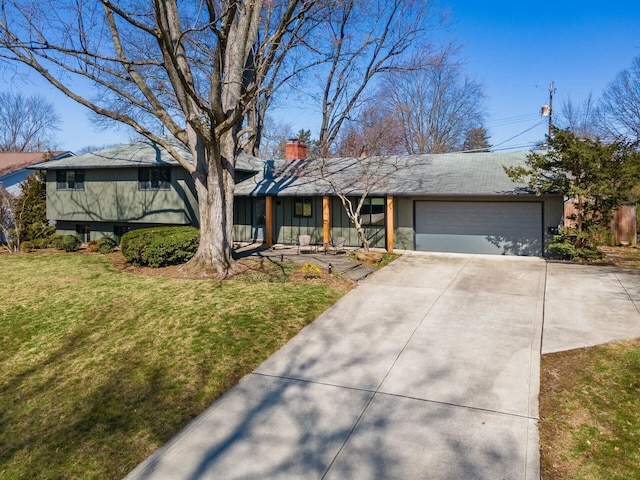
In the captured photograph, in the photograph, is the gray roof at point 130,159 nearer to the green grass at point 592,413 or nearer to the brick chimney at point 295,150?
the brick chimney at point 295,150

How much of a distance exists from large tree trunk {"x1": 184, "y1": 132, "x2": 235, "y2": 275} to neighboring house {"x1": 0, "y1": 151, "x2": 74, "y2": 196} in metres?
13.4

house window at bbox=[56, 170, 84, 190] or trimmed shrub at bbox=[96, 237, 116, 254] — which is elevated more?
house window at bbox=[56, 170, 84, 190]

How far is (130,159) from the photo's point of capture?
18.5 meters

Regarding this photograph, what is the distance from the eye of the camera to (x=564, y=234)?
13938 mm

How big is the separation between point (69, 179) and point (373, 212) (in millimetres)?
13524

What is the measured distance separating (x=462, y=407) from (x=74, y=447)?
4.51 meters

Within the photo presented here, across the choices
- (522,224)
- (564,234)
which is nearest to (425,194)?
(522,224)

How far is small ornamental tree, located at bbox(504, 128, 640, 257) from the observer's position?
12836mm

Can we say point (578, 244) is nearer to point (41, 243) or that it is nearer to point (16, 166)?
point (41, 243)

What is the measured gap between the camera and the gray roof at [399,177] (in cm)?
1545

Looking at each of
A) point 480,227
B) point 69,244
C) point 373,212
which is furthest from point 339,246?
point 69,244

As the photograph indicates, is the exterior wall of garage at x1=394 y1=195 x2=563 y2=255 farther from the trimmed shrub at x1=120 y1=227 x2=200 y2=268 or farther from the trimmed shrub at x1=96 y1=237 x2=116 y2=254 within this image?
the trimmed shrub at x1=96 y1=237 x2=116 y2=254

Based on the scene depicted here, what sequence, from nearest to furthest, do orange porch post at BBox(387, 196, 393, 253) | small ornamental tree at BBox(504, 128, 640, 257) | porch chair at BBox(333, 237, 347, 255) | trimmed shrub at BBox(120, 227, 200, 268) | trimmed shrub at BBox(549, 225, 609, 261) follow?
small ornamental tree at BBox(504, 128, 640, 257)
trimmed shrub at BBox(120, 227, 200, 268)
trimmed shrub at BBox(549, 225, 609, 261)
orange porch post at BBox(387, 196, 393, 253)
porch chair at BBox(333, 237, 347, 255)

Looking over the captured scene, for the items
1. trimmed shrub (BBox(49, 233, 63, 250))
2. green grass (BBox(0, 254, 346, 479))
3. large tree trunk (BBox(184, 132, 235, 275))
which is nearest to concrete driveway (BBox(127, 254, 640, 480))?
green grass (BBox(0, 254, 346, 479))
